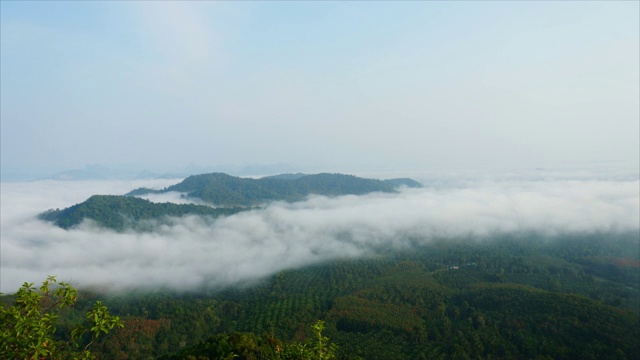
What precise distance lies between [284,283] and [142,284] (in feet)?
263

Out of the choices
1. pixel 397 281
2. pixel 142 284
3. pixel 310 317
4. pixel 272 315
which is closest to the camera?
pixel 310 317

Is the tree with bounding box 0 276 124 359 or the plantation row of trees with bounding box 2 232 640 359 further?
the plantation row of trees with bounding box 2 232 640 359

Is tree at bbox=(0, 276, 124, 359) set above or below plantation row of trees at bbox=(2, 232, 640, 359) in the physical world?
above

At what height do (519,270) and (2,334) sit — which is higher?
(2,334)

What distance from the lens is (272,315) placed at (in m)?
122

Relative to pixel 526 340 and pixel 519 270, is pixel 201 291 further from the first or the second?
pixel 519 270

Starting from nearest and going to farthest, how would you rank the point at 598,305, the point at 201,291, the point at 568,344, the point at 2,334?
the point at 2,334 < the point at 568,344 < the point at 598,305 < the point at 201,291

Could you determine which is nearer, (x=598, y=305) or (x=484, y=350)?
(x=484, y=350)

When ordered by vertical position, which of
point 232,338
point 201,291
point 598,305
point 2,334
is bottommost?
point 201,291

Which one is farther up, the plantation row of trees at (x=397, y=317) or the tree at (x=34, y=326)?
the tree at (x=34, y=326)

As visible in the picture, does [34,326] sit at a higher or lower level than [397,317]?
higher

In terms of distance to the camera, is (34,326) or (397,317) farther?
(397,317)

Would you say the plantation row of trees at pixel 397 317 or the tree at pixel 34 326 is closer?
the tree at pixel 34 326

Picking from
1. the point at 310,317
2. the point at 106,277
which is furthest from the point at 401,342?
the point at 106,277
